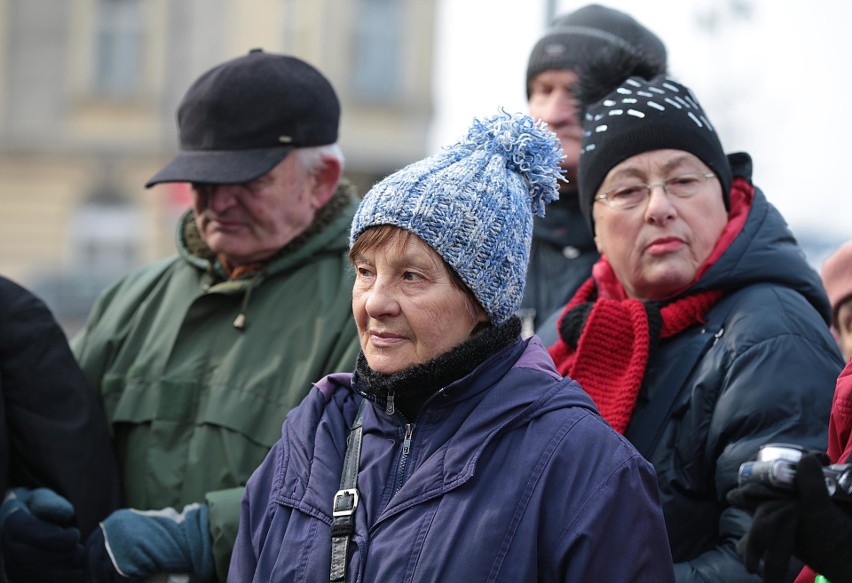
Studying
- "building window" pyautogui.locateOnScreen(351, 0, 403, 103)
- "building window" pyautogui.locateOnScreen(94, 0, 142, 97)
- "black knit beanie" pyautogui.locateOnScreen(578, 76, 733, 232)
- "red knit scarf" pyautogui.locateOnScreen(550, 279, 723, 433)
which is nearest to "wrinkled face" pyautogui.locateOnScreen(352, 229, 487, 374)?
"red knit scarf" pyautogui.locateOnScreen(550, 279, 723, 433)

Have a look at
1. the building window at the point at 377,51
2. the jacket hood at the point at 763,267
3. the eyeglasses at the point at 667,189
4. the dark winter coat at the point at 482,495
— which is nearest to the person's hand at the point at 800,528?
the dark winter coat at the point at 482,495

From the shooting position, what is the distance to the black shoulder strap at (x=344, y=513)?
99.4 inches

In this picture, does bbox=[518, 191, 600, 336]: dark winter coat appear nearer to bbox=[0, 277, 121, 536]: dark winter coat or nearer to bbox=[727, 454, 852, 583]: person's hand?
bbox=[0, 277, 121, 536]: dark winter coat

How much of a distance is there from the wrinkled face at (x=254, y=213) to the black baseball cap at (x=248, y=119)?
0.07 m

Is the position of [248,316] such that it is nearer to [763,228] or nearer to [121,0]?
[763,228]

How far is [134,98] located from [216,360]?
20965mm

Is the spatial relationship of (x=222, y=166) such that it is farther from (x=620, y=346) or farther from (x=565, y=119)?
(x=620, y=346)

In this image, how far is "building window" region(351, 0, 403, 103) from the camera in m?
23.7

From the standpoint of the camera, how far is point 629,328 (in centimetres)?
316

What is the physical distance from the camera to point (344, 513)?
2.56 m

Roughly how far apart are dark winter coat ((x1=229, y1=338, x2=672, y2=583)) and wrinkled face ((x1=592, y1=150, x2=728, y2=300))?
0.57m

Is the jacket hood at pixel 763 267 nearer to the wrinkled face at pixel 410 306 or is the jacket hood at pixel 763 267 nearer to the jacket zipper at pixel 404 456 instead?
the wrinkled face at pixel 410 306

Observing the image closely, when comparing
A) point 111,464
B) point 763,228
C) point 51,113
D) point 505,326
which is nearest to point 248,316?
point 111,464

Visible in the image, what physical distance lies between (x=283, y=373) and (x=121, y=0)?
863 inches
